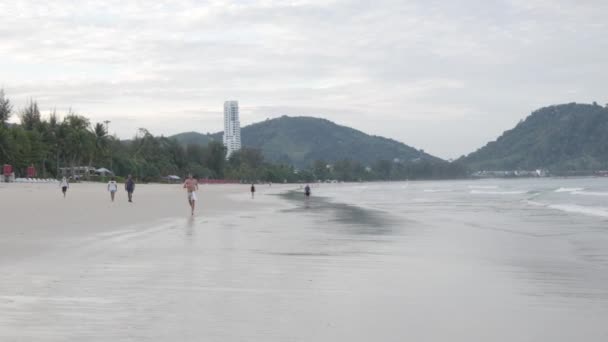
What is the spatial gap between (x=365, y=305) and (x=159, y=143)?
135 meters

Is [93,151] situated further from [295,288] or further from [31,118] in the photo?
[295,288]

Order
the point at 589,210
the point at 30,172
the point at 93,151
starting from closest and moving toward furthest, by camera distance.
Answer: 1. the point at 589,210
2. the point at 30,172
3. the point at 93,151

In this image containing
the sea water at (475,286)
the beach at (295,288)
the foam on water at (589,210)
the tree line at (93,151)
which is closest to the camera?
the beach at (295,288)

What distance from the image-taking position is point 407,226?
821 inches

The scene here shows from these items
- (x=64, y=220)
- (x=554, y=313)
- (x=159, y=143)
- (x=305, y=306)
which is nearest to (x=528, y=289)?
(x=554, y=313)

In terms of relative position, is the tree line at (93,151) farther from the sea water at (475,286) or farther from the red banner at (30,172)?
the sea water at (475,286)

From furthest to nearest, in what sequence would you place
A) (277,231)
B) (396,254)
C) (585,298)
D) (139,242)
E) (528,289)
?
(277,231) < (139,242) < (396,254) < (528,289) < (585,298)

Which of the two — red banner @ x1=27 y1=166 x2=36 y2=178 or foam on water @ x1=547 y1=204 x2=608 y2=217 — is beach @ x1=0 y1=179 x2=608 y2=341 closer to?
foam on water @ x1=547 y1=204 x2=608 y2=217

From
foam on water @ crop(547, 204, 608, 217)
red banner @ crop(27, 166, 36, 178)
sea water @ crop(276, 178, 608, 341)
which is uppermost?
red banner @ crop(27, 166, 36, 178)

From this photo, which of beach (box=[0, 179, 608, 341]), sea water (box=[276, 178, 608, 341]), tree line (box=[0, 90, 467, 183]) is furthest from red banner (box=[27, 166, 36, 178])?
sea water (box=[276, 178, 608, 341])

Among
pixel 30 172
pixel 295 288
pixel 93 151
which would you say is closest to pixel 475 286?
pixel 295 288

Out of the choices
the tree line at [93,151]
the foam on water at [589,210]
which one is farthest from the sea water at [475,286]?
the tree line at [93,151]

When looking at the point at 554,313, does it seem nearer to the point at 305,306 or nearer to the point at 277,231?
the point at 305,306

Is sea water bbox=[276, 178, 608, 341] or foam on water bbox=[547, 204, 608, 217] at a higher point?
sea water bbox=[276, 178, 608, 341]
